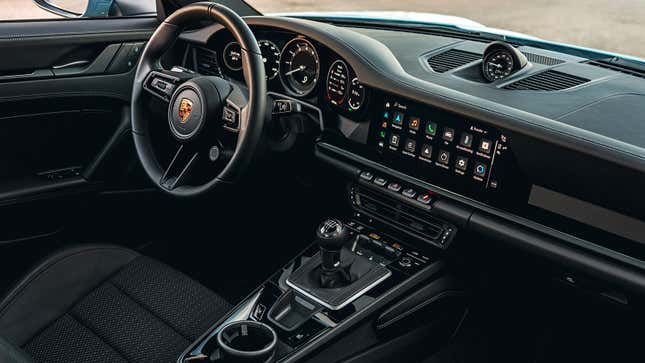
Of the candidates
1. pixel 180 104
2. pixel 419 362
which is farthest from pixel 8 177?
pixel 419 362

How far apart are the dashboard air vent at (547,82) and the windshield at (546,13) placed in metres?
2.10

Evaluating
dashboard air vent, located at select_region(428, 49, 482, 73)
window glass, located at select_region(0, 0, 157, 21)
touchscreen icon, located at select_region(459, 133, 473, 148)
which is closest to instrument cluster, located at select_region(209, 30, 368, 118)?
→ dashboard air vent, located at select_region(428, 49, 482, 73)

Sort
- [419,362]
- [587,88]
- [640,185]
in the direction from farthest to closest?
[419,362]
[587,88]
[640,185]

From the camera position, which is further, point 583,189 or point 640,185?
point 583,189

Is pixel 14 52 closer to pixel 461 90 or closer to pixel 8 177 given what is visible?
pixel 8 177

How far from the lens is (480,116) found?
5.60 feet

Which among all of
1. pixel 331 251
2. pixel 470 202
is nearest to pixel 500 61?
pixel 470 202

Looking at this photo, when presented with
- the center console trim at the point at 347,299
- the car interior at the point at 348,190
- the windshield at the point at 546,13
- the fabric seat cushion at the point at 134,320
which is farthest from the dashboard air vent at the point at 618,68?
the windshield at the point at 546,13

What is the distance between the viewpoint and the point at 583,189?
5.21 feet

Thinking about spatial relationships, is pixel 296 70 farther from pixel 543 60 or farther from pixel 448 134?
pixel 543 60

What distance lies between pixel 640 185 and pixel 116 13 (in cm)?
213

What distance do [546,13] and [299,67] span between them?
17.4 feet

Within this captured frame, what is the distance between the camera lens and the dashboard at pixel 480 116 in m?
1.57

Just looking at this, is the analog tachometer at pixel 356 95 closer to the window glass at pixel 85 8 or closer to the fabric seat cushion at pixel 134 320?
the fabric seat cushion at pixel 134 320
